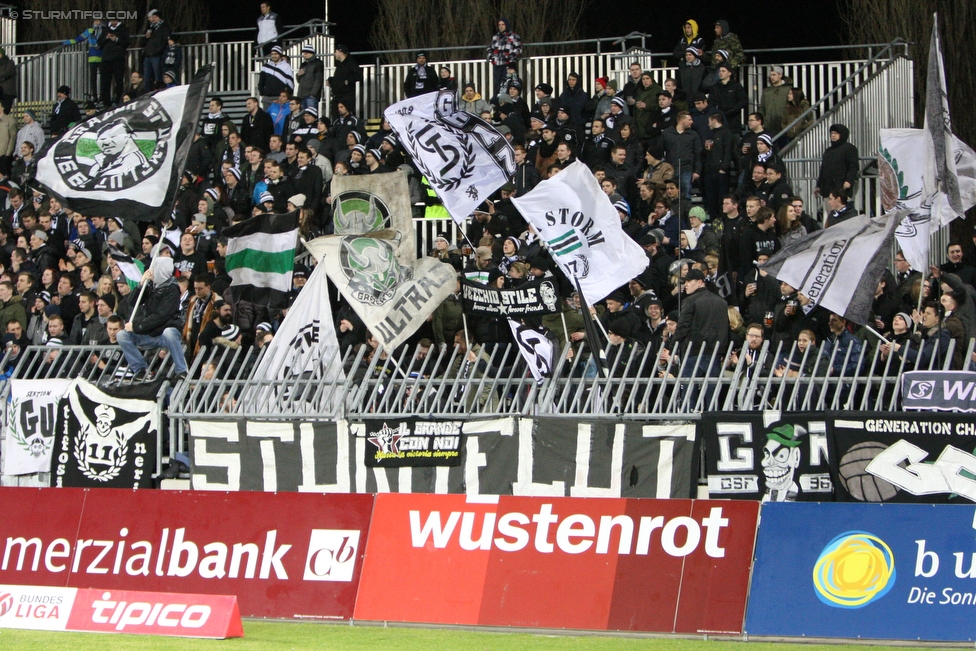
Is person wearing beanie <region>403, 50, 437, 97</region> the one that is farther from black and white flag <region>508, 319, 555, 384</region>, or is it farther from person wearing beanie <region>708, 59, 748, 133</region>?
black and white flag <region>508, 319, 555, 384</region>

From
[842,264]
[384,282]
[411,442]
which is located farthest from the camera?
[384,282]

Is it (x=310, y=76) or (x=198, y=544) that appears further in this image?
Result: (x=310, y=76)

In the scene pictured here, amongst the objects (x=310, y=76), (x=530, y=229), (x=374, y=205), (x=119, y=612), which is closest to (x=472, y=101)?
(x=310, y=76)

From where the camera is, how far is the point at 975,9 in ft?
73.0

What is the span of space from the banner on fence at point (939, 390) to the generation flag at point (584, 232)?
3426 millimetres

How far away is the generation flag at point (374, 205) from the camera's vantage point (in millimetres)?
16625

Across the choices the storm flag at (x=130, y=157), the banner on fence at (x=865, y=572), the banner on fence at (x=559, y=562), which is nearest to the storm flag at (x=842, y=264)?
the banner on fence at (x=865, y=572)

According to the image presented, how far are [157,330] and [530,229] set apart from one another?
468 centimetres

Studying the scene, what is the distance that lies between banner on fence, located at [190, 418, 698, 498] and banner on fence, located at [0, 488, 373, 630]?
2.64 m

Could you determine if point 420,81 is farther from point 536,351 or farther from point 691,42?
point 536,351

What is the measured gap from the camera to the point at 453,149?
56.5 feet

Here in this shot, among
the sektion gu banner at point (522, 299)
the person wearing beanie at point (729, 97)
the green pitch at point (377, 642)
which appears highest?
the person wearing beanie at point (729, 97)

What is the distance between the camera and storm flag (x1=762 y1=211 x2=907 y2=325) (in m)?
14.1

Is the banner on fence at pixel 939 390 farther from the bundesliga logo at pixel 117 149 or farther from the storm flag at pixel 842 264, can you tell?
the bundesliga logo at pixel 117 149
